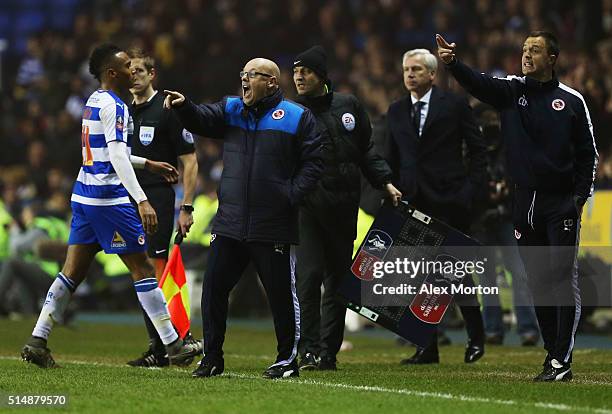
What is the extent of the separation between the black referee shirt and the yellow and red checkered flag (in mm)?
654

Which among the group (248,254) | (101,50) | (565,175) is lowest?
(248,254)

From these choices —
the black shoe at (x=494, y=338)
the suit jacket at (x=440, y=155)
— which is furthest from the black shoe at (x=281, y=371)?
the black shoe at (x=494, y=338)

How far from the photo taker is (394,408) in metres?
6.57

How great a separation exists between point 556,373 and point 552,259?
28.1 inches

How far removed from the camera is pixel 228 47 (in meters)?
22.4

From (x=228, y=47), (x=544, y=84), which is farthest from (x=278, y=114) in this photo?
(x=228, y=47)

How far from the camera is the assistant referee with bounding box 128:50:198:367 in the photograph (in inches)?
367

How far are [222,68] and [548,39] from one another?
14.1m

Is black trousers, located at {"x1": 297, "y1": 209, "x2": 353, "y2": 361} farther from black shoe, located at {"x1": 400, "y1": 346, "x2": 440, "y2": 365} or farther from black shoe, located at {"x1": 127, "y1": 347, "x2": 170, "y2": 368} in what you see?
black shoe, located at {"x1": 127, "y1": 347, "x2": 170, "y2": 368}

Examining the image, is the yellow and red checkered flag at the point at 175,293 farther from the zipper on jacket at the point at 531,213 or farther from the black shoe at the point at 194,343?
the zipper on jacket at the point at 531,213

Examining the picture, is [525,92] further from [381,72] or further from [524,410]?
[381,72]

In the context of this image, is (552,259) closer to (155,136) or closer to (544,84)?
(544,84)

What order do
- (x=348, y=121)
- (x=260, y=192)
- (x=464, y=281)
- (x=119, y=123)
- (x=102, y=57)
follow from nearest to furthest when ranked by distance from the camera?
(x=260, y=192), (x=119, y=123), (x=102, y=57), (x=348, y=121), (x=464, y=281)

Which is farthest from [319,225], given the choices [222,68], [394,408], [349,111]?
[222,68]
